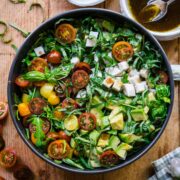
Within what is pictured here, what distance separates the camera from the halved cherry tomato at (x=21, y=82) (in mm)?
1841

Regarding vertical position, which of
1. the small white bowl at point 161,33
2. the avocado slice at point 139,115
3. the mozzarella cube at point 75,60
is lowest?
the avocado slice at point 139,115

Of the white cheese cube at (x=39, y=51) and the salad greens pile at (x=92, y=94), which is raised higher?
the white cheese cube at (x=39, y=51)

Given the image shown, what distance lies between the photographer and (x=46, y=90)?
1829 millimetres

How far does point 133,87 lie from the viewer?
1.83m

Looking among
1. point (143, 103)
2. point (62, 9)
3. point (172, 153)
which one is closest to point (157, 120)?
point (143, 103)

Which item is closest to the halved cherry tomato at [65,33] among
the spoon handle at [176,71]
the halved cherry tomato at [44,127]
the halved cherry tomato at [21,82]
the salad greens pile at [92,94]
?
the salad greens pile at [92,94]

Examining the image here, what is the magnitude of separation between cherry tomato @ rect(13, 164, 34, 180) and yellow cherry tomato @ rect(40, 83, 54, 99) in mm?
344

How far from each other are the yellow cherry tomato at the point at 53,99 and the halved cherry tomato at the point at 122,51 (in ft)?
0.88

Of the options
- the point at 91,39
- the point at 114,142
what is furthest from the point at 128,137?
the point at 91,39

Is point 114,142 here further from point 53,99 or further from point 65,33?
point 65,33

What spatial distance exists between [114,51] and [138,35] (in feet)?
0.36

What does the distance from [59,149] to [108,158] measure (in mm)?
183

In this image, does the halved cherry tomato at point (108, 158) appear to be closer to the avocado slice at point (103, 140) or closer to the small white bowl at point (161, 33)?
the avocado slice at point (103, 140)

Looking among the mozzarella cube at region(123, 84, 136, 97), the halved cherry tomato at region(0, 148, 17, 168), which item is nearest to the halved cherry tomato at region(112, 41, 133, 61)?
the mozzarella cube at region(123, 84, 136, 97)
